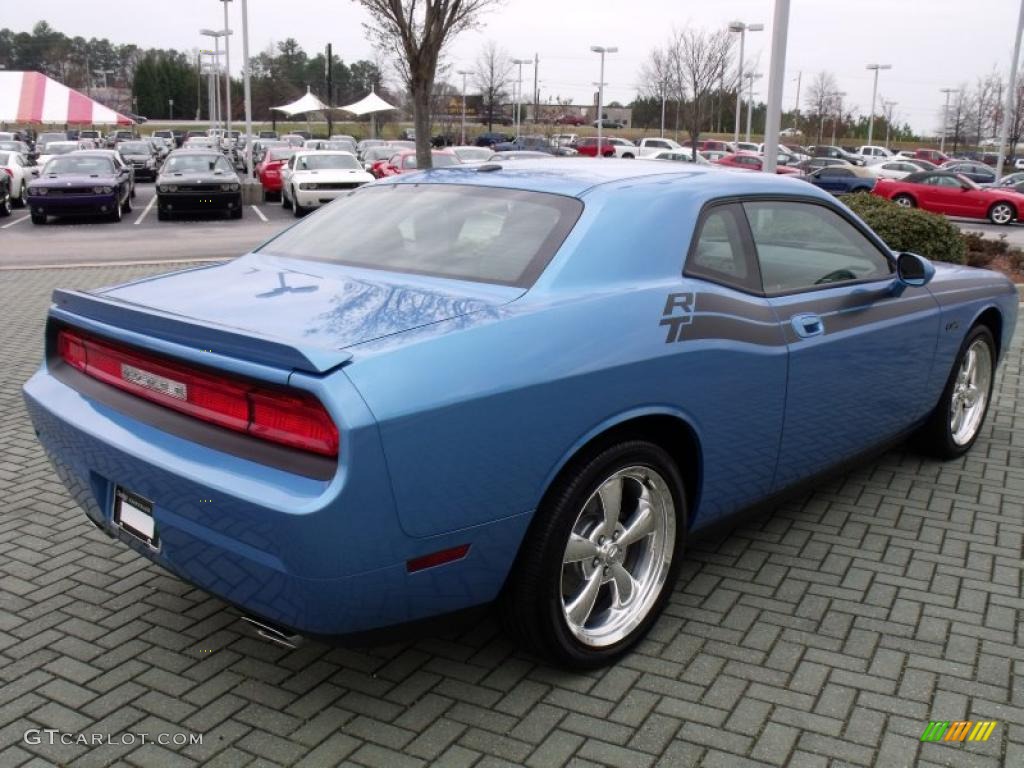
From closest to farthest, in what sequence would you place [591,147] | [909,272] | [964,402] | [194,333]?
[194,333], [909,272], [964,402], [591,147]

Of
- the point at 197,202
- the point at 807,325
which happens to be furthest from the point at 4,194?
the point at 807,325

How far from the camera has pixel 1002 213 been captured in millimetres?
25625

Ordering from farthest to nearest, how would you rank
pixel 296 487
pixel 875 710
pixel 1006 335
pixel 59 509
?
A: pixel 1006 335, pixel 59 509, pixel 875 710, pixel 296 487

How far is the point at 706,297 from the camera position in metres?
3.52

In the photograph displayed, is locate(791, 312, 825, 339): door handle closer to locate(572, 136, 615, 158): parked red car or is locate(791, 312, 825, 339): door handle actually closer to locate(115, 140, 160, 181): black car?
locate(115, 140, 160, 181): black car

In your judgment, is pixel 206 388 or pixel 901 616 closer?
pixel 206 388

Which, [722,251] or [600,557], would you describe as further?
[722,251]

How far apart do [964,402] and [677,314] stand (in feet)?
10.1

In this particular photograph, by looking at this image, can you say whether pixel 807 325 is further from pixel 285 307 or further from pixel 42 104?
pixel 42 104

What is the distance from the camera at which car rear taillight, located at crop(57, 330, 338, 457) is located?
8.45 feet

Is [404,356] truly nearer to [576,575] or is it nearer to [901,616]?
[576,575]

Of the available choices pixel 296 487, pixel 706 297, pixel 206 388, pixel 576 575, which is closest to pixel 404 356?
pixel 296 487

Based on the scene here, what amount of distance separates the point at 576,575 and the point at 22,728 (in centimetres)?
176

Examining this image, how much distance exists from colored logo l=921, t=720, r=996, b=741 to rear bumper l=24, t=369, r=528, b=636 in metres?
1.38
